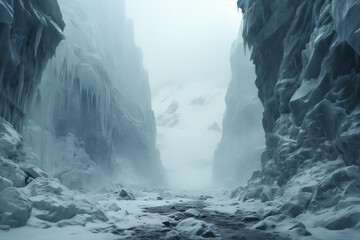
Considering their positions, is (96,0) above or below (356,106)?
above

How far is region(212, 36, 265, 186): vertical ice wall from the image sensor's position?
3881cm

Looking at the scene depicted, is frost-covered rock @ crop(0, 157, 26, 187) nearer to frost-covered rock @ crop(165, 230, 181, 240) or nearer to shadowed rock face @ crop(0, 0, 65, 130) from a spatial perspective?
shadowed rock face @ crop(0, 0, 65, 130)

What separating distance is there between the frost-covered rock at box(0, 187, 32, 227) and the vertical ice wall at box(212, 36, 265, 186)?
102ft

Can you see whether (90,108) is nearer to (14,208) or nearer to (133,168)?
(133,168)

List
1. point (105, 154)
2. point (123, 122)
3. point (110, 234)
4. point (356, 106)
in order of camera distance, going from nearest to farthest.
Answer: point (110, 234) < point (356, 106) < point (105, 154) < point (123, 122)

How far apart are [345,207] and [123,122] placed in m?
34.0

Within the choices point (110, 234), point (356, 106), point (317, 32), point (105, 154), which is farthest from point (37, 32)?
point (105, 154)

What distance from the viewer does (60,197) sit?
26.3 feet

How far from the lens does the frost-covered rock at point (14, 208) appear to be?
239 inches

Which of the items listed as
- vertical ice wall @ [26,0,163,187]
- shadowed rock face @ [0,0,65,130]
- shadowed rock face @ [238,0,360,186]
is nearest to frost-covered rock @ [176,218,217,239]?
shadowed rock face @ [238,0,360,186]

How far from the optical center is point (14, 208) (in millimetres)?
6242

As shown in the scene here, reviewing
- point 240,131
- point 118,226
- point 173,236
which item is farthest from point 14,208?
point 240,131

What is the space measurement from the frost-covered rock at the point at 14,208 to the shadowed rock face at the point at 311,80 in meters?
8.41

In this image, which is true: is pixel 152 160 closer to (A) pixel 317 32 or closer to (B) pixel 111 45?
(B) pixel 111 45
